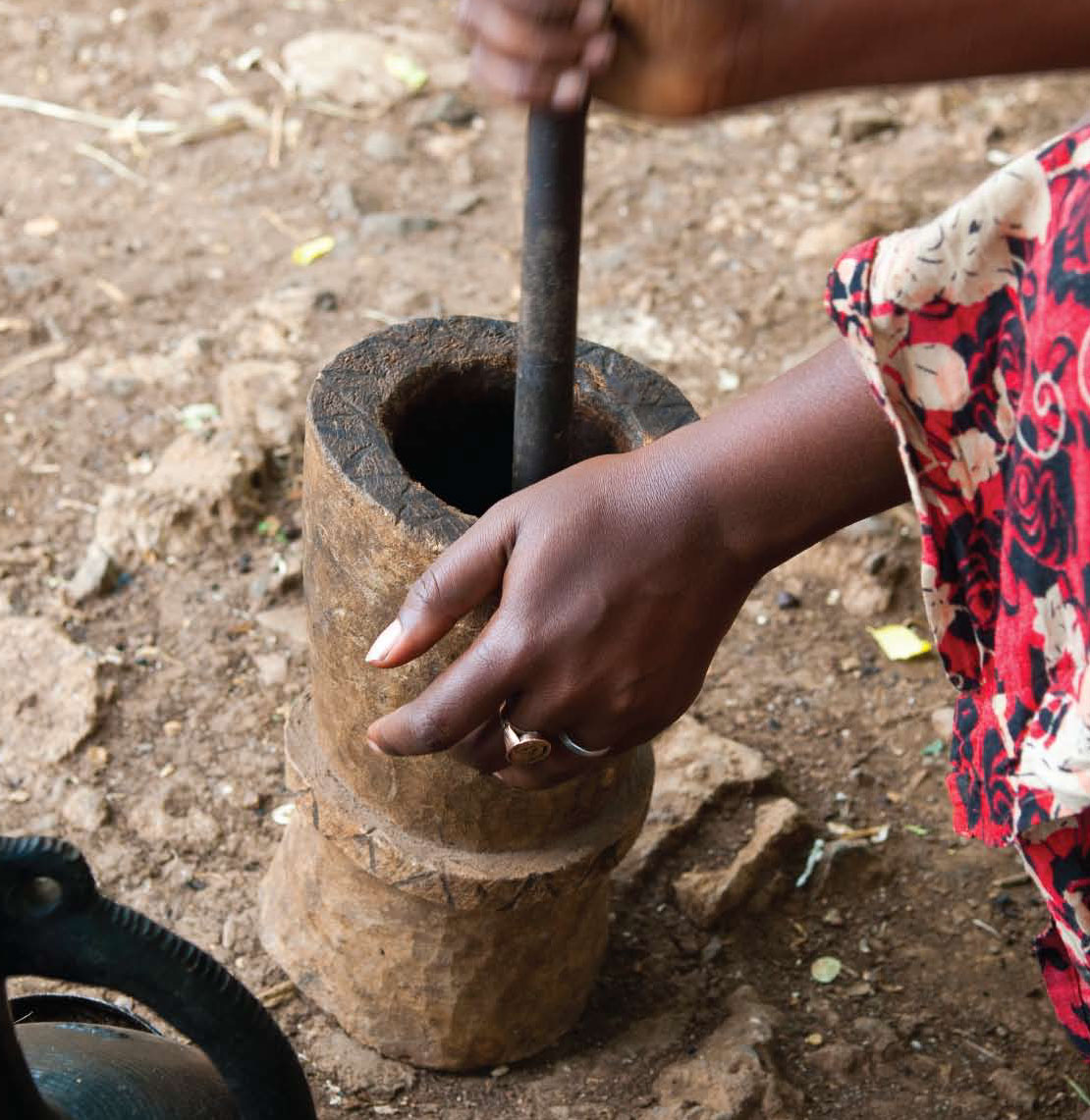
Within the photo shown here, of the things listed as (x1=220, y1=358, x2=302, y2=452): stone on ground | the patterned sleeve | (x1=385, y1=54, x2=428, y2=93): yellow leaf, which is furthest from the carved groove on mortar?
(x1=385, y1=54, x2=428, y2=93): yellow leaf

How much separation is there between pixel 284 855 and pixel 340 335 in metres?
1.63

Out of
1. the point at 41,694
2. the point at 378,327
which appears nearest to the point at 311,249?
the point at 378,327

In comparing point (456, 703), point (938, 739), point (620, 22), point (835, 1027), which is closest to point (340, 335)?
point (938, 739)

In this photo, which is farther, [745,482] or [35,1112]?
[745,482]

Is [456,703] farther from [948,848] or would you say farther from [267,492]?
[267,492]

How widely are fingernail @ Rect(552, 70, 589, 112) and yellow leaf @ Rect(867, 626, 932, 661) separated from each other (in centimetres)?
204

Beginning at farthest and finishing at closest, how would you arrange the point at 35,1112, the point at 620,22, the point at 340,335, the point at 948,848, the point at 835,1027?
the point at 340,335 < the point at 948,848 < the point at 835,1027 < the point at 35,1112 < the point at 620,22

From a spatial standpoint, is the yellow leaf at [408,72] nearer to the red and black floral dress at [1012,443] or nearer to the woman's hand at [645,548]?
the woman's hand at [645,548]

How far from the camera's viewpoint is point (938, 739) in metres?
2.93

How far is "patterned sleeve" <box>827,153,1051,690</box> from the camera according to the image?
1.32 metres

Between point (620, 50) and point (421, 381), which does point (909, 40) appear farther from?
point (421, 381)

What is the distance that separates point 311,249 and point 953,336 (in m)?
2.86

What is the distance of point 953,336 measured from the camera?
1.38 m

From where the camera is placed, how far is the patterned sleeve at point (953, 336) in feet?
4.33
